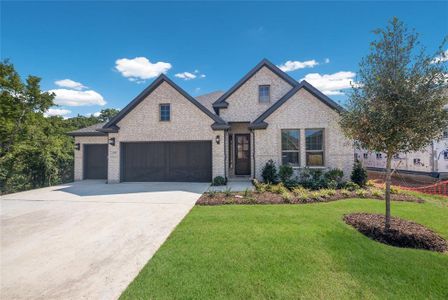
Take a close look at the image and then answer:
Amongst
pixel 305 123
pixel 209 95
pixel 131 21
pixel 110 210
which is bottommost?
pixel 110 210

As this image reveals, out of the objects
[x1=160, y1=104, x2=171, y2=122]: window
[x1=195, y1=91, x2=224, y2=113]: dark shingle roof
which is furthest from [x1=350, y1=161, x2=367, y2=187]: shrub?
[x1=160, y1=104, x2=171, y2=122]: window

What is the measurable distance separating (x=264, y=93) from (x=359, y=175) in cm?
749

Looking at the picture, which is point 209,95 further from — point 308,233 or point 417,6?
point 308,233

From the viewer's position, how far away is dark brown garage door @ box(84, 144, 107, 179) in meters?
13.7

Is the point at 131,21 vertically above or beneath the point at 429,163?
above

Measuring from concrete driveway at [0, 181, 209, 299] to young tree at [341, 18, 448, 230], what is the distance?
568cm

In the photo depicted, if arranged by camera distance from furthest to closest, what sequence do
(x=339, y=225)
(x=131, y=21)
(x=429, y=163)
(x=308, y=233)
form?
1. (x=429, y=163)
2. (x=131, y=21)
3. (x=339, y=225)
4. (x=308, y=233)

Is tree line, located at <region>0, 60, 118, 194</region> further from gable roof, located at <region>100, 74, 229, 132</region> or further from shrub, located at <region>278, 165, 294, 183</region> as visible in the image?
shrub, located at <region>278, 165, 294, 183</region>

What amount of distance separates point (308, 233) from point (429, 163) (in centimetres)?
1761

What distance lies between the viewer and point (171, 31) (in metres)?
13.0

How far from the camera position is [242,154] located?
1395 cm

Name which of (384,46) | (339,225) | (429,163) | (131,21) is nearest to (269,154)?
(339,225)

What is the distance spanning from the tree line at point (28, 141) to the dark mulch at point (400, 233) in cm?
1583

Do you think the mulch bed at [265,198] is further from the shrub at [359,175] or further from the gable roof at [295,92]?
the gable roof at [295,92]
